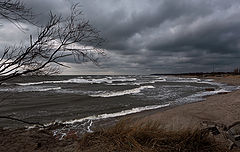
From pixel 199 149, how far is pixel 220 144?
22.5 inches

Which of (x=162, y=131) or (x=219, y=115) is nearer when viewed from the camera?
(x=162, y=131)

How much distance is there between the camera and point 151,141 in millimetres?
3582

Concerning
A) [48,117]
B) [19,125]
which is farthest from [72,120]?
[19,125]

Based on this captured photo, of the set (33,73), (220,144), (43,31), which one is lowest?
(220,144)

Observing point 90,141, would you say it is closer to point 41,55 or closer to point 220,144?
point 41,55

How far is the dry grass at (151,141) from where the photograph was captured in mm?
3389

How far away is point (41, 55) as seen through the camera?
3262mm

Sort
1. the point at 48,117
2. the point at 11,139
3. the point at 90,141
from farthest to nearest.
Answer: the point at 48,117 → the point at 11,139 → the point at 90,141

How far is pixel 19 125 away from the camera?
27.3 feet

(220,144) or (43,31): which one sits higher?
(43,31)

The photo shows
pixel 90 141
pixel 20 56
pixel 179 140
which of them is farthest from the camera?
pixel 90 141

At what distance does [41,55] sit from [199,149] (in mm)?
3420

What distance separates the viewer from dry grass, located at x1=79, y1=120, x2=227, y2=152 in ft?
11.1

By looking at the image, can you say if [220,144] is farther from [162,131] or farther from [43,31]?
[43,31]
